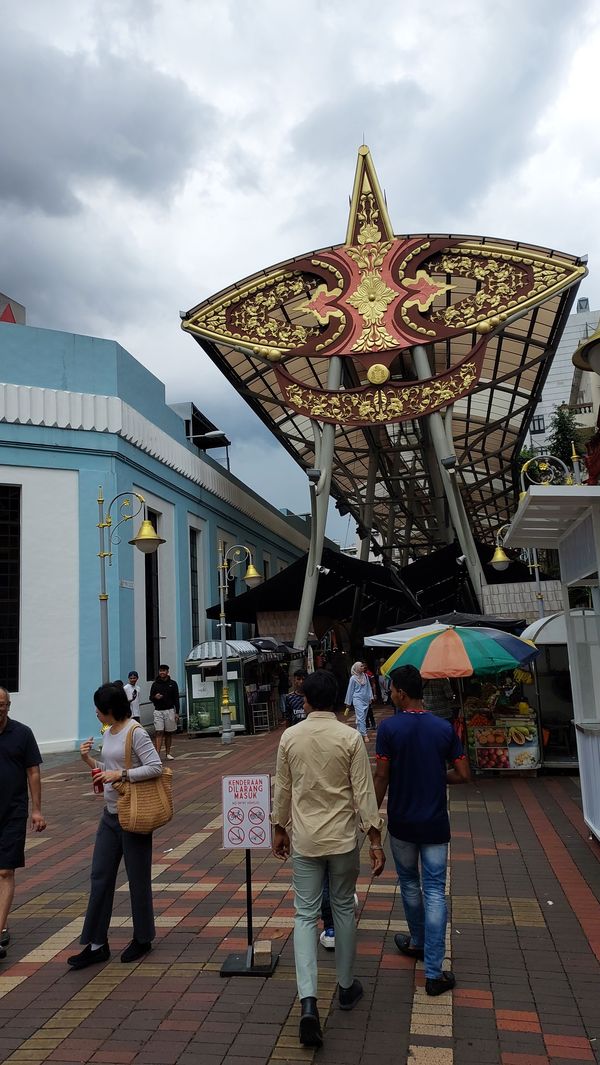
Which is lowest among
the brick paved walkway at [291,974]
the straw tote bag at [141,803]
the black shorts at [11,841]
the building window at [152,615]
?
the brick paved walkway at [291,974]

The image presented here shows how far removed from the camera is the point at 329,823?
4008mm

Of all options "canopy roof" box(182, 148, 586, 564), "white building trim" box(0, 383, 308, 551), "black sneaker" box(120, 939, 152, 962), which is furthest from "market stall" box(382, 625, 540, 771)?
"canopy roof" box(182, 148, 586, 564)

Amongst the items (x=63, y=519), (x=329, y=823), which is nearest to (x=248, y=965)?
(x=329, y=823)

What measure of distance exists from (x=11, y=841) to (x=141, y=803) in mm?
944

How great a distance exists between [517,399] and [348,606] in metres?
11.0

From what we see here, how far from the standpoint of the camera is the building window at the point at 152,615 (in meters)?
21.7

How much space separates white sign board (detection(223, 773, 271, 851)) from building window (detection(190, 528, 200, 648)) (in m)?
20.3

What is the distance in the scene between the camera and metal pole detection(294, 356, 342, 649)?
2217 cm

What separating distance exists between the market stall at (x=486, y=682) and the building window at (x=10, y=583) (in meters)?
9.61

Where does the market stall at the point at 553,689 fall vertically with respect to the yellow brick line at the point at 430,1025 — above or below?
above

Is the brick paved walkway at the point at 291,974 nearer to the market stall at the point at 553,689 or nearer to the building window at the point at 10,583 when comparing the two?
the market stall at the point at 553,689

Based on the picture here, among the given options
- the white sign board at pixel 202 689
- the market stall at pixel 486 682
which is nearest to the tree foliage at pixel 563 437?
the white sign board at pixel 202 689

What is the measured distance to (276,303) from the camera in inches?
876

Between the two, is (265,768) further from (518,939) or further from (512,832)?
(518,939)
